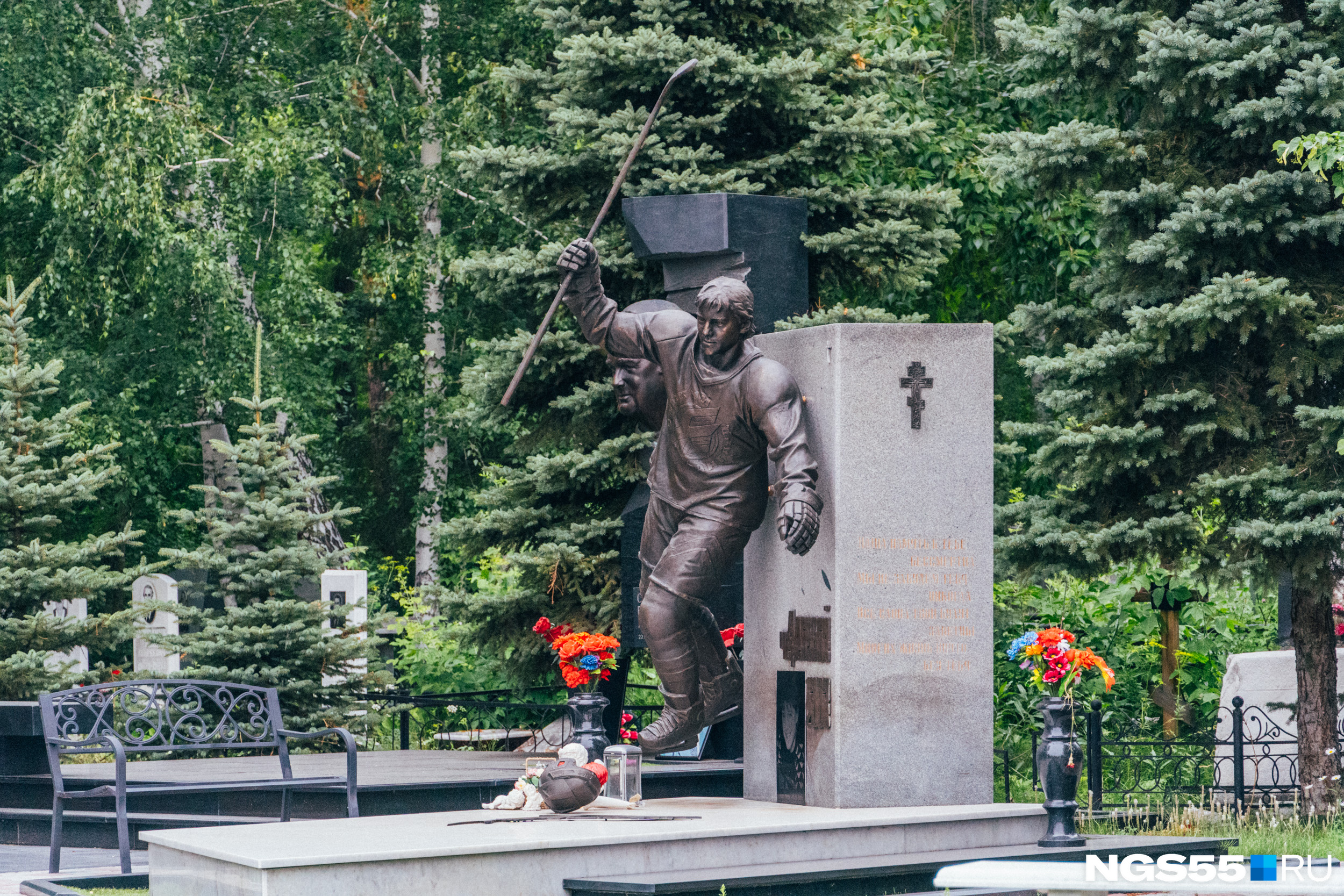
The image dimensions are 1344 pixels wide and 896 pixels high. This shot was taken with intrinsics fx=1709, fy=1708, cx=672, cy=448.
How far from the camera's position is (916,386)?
30.0ft

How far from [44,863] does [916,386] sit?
5.56 m

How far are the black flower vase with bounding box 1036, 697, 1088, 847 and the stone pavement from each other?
4.65m

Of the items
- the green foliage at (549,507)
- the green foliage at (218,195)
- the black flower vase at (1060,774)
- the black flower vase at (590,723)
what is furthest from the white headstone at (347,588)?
the black flower vase at (1060,774)

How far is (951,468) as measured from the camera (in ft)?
30.1

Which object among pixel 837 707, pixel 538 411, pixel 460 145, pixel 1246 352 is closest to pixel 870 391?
pixel 837 707

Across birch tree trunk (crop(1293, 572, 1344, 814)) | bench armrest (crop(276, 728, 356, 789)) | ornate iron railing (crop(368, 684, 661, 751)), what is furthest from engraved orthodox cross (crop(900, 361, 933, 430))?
ornate iron railing (crop(368, 684, 661, 751))

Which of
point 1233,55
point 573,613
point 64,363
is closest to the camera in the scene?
point 1233,55

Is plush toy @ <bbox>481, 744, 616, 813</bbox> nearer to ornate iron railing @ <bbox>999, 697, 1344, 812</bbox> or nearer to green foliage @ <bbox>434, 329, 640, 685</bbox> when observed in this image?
ornate iron railing @ <bbox>999, 697, 1344, 812</bbox>

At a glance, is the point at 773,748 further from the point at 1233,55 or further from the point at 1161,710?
the point at 1161,710

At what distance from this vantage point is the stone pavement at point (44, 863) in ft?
28.4

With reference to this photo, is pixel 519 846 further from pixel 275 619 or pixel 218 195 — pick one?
pixel 218 195

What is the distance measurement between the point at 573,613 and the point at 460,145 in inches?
365

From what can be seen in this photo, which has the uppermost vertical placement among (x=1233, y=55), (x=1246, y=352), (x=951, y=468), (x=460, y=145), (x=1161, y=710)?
(x=460, y=145)

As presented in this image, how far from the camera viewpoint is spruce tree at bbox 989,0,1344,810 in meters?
11.3
